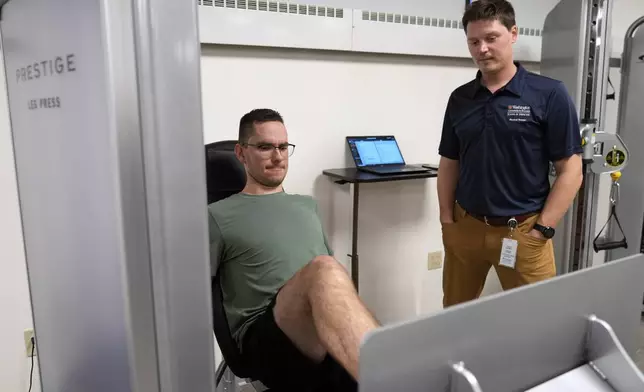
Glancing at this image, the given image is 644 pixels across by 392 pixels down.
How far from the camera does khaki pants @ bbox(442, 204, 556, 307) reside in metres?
2.02

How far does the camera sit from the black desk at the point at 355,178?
88.6 inches

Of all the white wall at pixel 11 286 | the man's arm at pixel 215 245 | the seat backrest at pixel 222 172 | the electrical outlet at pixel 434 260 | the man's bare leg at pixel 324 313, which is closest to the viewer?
the man's bare leg at pixel 324 313

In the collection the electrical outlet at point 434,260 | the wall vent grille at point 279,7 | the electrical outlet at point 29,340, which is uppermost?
the wall vent grille at point 279,7

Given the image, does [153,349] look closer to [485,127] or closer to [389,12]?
[485,127]

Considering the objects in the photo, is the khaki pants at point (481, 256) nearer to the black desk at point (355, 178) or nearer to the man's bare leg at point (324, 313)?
the black desk at point (355, 178)

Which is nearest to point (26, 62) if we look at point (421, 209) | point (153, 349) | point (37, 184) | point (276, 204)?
point (37, 184)

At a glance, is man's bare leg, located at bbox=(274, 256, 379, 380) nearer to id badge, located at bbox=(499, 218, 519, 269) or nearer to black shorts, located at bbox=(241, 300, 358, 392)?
black shorts, located at bbox=(241, 300, 358, 392)

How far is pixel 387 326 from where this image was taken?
560 millimetres

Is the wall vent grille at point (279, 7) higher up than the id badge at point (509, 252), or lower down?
higher up

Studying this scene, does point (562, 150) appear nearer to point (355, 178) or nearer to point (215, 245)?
point (355, 178)

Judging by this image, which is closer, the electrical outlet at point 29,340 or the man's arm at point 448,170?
the electrical outlet at point 29,340

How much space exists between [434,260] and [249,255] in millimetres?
1660

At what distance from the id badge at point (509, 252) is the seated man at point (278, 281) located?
2.51 ft

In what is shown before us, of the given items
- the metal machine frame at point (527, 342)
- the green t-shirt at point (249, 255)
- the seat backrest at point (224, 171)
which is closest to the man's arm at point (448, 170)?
the green t-shirt at point (249, 255)
